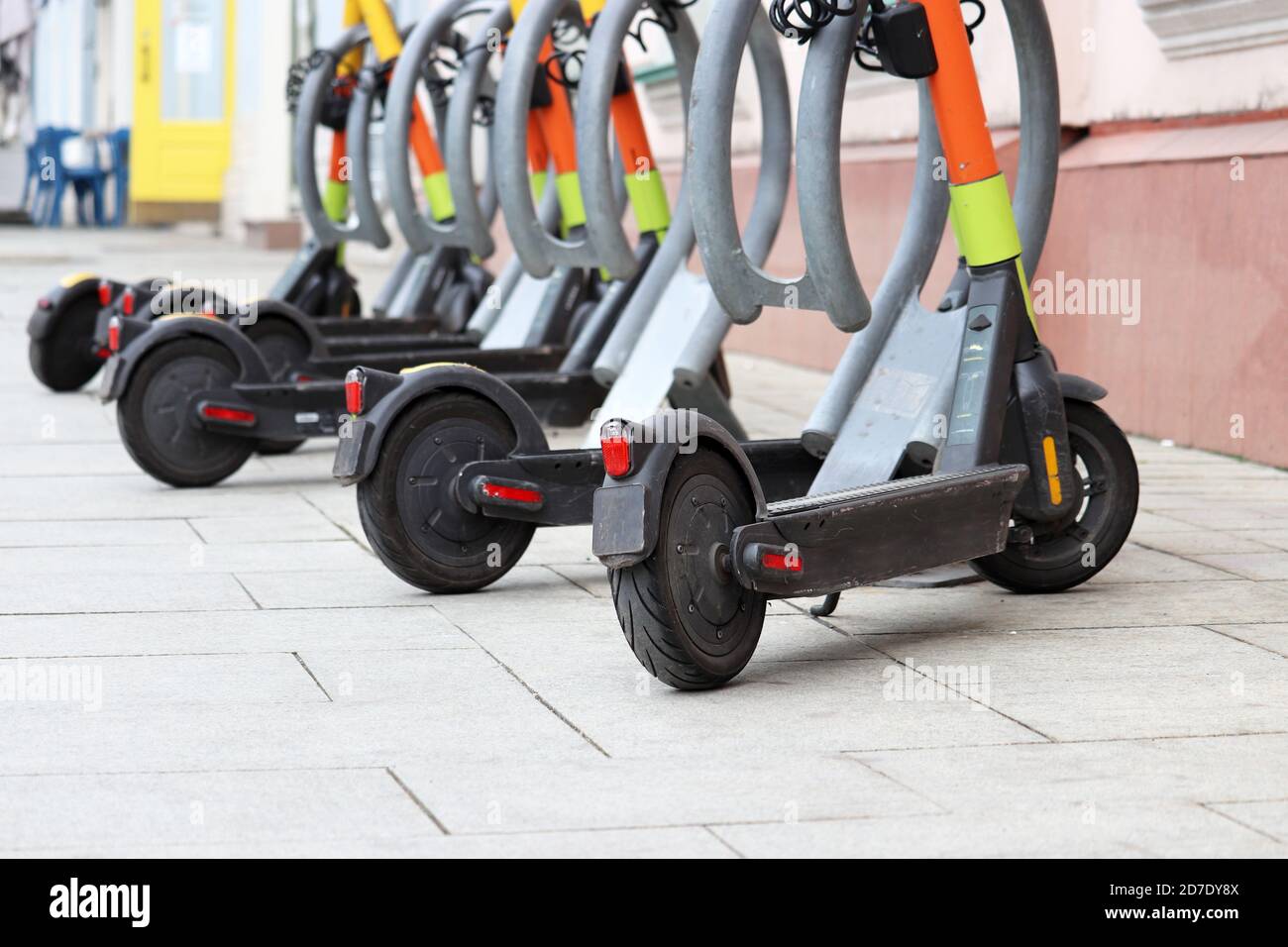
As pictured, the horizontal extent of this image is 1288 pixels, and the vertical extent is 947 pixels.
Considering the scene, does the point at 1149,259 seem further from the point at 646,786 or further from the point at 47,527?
the point at 646,786

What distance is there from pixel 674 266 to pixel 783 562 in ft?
9.67

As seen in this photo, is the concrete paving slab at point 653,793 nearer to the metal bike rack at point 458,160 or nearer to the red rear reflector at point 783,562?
the red rear reflector at point 783,562

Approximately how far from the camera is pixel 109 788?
328cm

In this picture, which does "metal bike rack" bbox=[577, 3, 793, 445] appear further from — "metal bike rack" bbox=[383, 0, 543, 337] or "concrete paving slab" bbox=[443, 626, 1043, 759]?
"concrete paving slab" bbox=[443, 626, 1043, 759]

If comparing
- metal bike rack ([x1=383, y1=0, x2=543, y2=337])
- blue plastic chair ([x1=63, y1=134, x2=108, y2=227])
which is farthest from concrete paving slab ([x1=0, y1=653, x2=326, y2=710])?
blue plastic chair ([x1=63, y1=134, x2=108, y2=227])

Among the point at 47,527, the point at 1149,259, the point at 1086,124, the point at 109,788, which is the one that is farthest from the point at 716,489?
the point at 1086,124

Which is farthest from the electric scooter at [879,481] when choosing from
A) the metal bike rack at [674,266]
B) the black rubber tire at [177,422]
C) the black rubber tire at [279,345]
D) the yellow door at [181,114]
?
the yellow door at [181,114]

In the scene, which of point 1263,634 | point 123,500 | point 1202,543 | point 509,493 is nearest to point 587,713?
point 509,493

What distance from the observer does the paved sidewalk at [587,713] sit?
3.08 metres

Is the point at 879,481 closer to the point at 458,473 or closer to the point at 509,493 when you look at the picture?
the point at 509,493

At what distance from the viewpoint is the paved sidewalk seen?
10.1 feet

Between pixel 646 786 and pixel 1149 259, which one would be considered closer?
pixel 646 786

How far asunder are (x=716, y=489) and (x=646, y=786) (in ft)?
2.74

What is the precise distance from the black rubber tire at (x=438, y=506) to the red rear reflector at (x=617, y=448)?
115 cm
